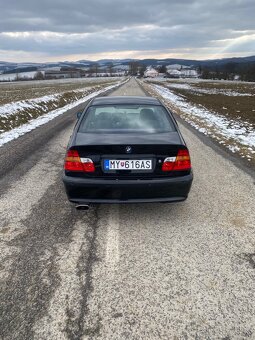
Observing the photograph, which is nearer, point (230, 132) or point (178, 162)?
point (178, 162)

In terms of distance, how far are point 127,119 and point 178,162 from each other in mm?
1147

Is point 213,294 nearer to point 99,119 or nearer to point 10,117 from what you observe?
point 99,119

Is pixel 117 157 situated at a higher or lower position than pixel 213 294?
higher

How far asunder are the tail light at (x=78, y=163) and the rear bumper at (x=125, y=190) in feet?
0.40

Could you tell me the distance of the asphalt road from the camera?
250cm

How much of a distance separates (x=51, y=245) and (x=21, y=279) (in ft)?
2.11

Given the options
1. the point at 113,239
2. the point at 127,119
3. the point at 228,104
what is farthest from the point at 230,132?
the point at 228,104

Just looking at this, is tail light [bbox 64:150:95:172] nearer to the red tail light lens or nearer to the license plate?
the red tail light lens

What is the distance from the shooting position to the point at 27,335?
2.38 m

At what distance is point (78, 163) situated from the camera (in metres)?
3.94

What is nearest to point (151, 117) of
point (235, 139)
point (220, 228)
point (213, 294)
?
point (220, 228)

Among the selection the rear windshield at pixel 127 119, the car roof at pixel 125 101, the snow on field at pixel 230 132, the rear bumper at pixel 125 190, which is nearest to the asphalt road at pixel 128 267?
the rear bumper at pixel 125 190

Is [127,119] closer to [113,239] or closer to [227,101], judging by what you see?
[113,239]

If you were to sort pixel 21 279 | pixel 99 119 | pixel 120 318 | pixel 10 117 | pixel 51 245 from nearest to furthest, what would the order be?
pixel 120 318
pixel 21 279
pixel 51 245
pixel 99 119
pixel 10 117
